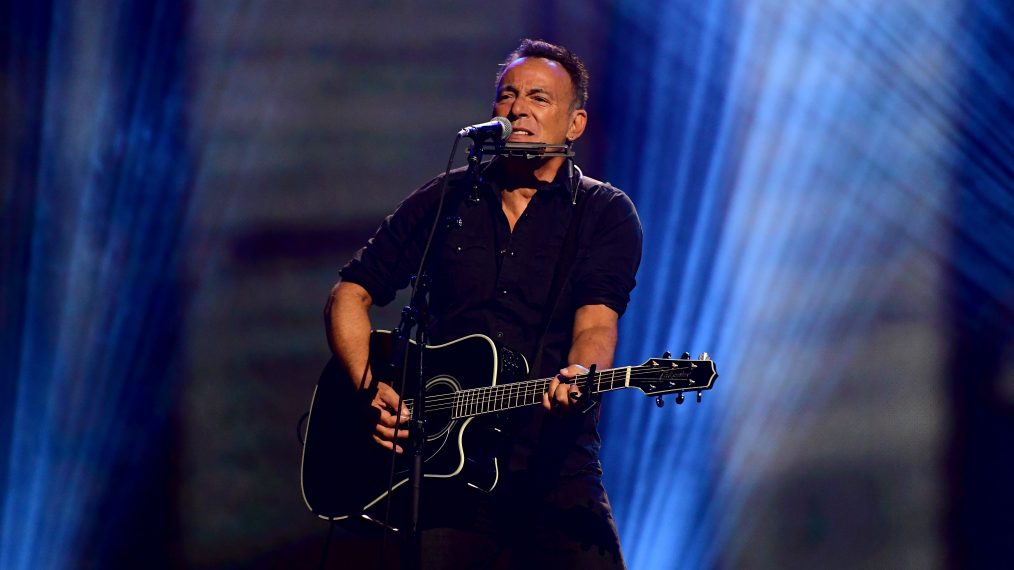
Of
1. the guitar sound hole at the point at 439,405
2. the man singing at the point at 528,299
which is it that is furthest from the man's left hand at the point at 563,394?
the guitar sound hole at the point at 439,405

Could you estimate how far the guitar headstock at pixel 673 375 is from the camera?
2.75m

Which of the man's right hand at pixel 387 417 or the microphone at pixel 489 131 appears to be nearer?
the microphone at pixel 489 131

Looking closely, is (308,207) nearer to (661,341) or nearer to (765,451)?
(661,341)

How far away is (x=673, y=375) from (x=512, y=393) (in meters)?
0.46

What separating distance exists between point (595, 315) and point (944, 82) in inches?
99.9

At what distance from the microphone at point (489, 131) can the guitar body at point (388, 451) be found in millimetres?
596

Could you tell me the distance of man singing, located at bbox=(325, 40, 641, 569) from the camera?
9.65 ft

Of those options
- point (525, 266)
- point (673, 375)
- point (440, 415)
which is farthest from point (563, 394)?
point (525, 266)

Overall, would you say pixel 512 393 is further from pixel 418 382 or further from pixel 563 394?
pixel 418 382

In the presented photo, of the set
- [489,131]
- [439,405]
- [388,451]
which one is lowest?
[388,451]

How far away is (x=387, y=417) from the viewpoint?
10.1 feet

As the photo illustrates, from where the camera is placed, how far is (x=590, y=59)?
15.9 ft

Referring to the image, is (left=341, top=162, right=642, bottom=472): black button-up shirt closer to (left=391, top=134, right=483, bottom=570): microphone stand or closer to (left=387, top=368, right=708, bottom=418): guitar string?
(left=387, top=368, right=708, bottom=418): guitar string

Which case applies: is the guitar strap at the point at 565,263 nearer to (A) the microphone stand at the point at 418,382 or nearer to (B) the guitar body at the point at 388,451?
(B) the guitar body at the point at 388,451
